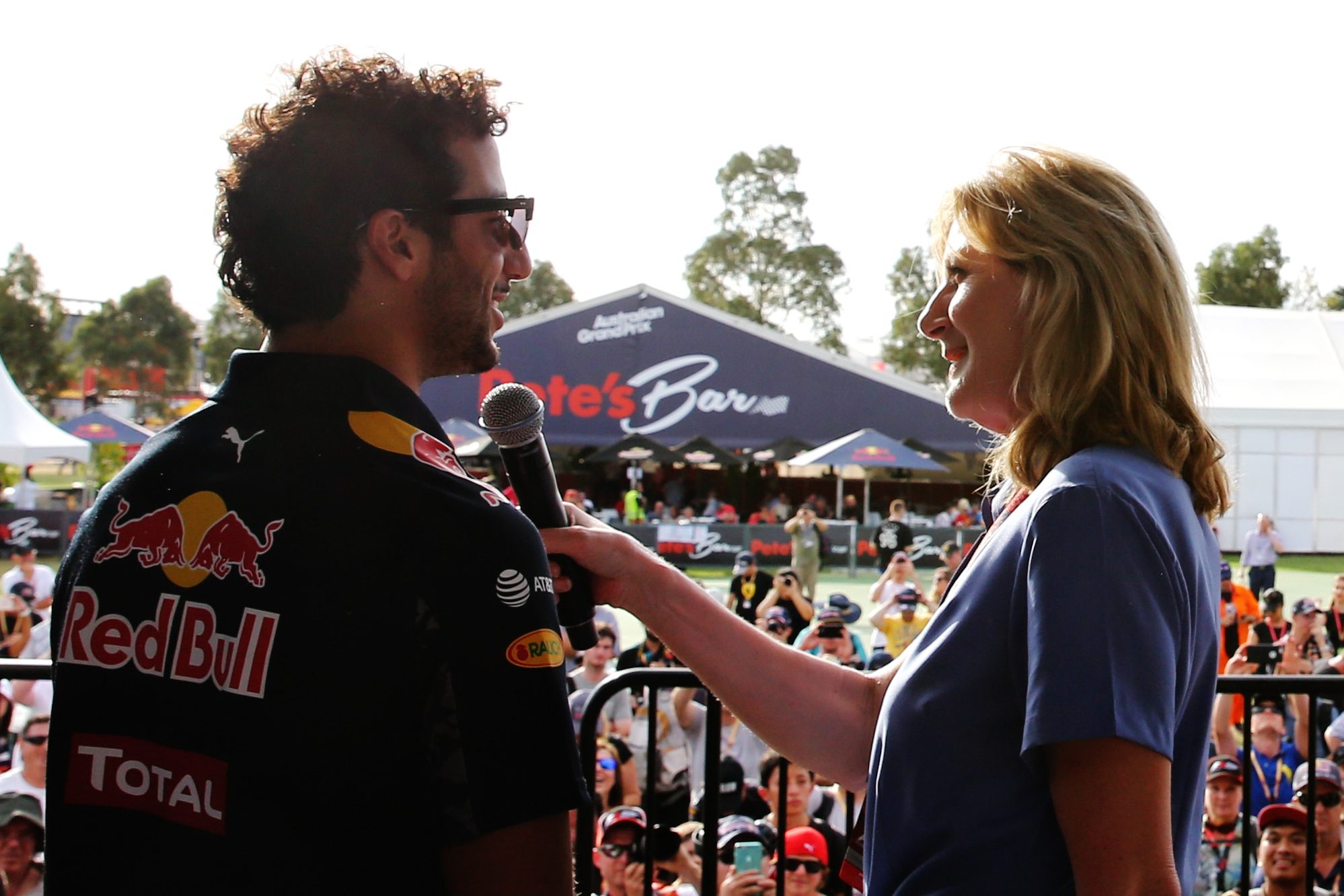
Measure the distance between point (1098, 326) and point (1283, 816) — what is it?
4.23 metres

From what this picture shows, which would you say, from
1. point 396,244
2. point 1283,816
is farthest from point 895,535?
point 396,244

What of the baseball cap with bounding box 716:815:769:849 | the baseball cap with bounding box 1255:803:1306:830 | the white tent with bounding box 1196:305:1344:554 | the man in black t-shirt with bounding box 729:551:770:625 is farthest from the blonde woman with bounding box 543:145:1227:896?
the white tent with bounding box 1196:305:1344:554

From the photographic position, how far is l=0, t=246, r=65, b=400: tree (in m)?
42.6

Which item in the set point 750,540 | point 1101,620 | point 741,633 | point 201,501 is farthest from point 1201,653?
point 750,540

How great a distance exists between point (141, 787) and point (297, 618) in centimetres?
27

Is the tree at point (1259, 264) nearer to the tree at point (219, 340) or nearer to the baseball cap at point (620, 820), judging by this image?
the tree at point (219, 340)

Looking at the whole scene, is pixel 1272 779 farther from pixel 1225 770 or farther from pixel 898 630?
pixel 898 630

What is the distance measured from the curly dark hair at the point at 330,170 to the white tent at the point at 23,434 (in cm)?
1583

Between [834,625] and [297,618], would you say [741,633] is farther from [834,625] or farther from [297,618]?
[834,625]

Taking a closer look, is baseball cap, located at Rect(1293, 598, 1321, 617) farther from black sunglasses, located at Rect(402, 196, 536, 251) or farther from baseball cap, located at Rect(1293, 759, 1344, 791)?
black sunglasses, located at Rect(402, 196, 536, 251)

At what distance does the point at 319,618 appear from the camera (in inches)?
44.6

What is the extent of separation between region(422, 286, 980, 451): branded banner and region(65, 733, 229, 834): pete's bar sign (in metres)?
29.9

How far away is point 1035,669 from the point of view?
128 cm

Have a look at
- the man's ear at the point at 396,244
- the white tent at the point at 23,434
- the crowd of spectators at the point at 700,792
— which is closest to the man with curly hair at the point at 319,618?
the man's ear at the point at 396,244
